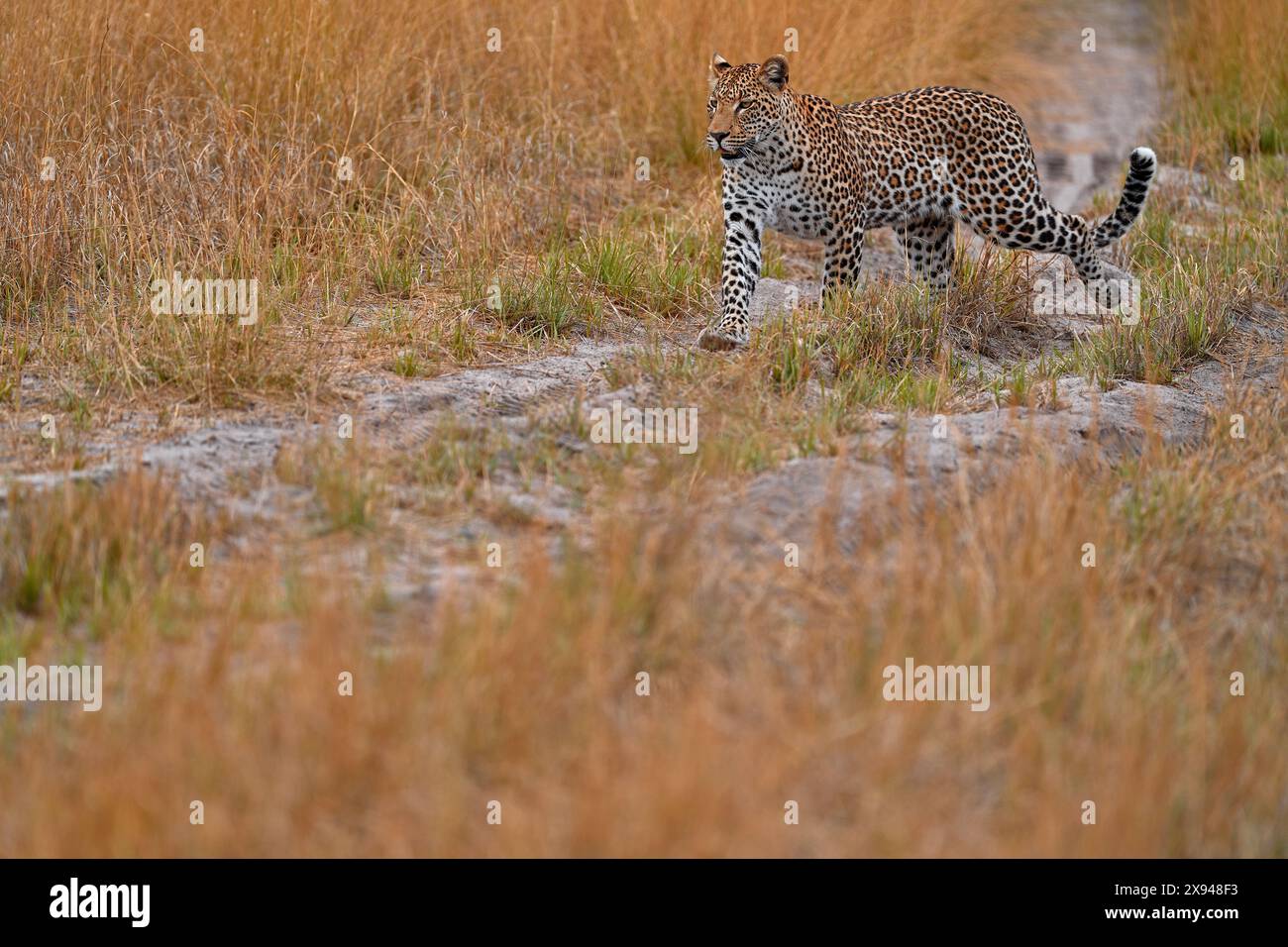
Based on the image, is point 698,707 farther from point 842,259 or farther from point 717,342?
point 842,259

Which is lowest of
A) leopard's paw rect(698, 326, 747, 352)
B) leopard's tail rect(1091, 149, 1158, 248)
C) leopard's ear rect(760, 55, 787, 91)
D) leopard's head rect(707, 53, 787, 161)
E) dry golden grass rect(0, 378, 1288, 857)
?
dry golden grass rect(0, 378, 1288, 857)

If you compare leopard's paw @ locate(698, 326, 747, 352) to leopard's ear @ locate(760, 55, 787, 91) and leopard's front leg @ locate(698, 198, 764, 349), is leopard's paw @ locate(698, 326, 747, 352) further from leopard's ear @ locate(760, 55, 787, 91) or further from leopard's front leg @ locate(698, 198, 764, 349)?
leopard's ear @ locate(760, 55, 787, 91)

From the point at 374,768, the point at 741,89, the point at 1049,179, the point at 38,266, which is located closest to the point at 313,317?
the point at 38,266

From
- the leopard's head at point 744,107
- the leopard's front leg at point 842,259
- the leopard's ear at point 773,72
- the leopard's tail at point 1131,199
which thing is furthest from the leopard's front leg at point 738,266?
the leopard's tail at point 1131,199

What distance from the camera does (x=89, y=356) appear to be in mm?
6375

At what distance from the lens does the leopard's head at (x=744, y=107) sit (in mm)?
7023

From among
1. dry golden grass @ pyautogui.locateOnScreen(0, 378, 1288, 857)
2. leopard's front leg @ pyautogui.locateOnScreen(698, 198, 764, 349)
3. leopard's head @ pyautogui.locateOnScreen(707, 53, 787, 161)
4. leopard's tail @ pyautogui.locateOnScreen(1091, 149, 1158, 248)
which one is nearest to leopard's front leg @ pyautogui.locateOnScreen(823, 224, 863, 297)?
leopard's front leg @ pyautogui.locateOnScreen(698, 198, 764, 349)

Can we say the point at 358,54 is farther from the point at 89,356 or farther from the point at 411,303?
the point at 89,356

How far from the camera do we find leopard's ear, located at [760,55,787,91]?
280 inches

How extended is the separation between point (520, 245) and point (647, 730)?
14.8ft

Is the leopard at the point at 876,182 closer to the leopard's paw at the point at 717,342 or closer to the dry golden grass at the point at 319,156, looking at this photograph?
the leopard's paw at the point at 717,342

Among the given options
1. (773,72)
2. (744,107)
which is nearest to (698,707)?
(744,107)

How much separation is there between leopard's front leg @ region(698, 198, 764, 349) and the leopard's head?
0.27 metres
